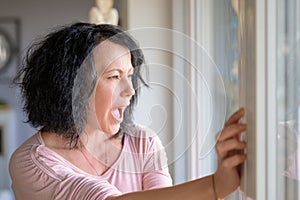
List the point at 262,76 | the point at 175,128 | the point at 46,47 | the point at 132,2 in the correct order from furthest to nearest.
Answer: the point at 132,2 < the point at 175,128 < the point at 46,47 < the point at 262,76

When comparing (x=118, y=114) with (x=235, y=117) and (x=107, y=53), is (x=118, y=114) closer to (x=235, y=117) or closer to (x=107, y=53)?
(x=107, y=53)

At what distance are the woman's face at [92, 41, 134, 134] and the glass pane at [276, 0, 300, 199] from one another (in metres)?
0.30

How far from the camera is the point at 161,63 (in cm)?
162

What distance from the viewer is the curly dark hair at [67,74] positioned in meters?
1.14

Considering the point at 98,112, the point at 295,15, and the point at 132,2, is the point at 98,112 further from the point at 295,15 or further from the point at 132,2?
the point at 132,2

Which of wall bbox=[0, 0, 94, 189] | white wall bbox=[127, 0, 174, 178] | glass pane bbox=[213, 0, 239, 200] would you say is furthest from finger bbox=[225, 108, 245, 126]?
wall bbox=[0, 0, 94, 189]

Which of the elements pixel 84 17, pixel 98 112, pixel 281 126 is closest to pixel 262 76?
pixel 281 126

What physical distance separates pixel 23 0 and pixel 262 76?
192 inches

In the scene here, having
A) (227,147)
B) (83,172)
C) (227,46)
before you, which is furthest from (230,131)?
(227,46)

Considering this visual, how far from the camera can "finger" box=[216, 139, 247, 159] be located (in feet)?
2.73

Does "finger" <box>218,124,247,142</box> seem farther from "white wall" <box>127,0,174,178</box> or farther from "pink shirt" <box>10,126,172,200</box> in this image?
"white wall" <box>127,0,174,178</box>

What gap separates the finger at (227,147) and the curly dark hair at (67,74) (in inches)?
13.8

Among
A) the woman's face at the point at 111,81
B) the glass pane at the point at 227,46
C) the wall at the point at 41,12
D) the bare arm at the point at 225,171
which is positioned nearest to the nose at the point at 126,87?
the woman's face at the point at 111,81

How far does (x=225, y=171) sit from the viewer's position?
86 centimetres
